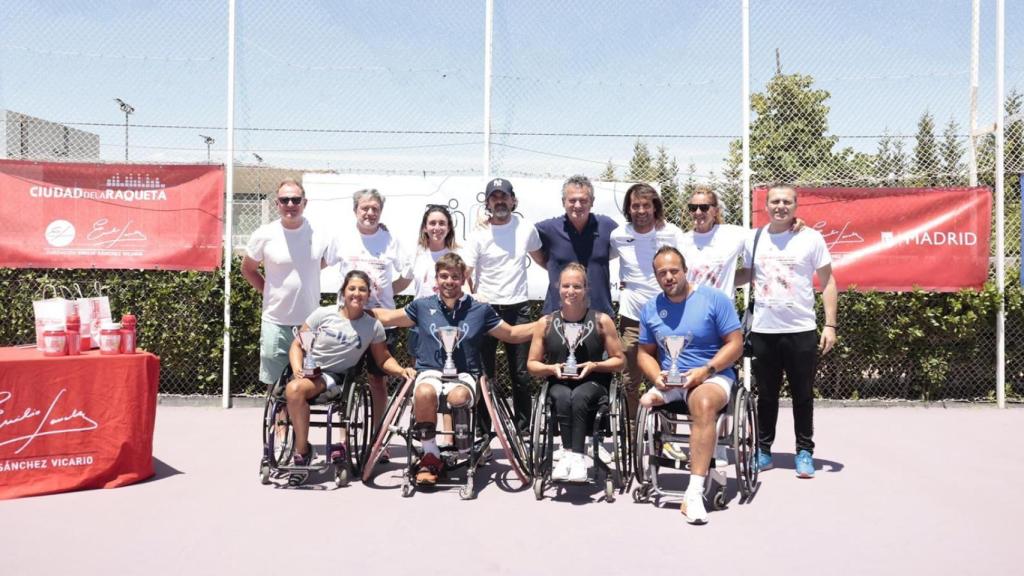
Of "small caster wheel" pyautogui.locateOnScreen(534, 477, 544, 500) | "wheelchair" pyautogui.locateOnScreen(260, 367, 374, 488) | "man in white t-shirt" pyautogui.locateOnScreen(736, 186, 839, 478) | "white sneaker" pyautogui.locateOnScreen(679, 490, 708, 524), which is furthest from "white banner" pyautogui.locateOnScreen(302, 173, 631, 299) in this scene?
"white sneaker" pyautogui.locateOnScreen(679, 490, 708, 524)

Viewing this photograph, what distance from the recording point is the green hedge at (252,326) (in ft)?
22.8

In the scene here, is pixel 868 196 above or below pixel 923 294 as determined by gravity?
above

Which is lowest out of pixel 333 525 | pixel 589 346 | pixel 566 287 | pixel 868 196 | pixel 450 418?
pixel 333 525

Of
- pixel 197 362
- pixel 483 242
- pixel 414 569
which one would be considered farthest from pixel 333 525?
pixel 197 362

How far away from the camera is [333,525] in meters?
3.67

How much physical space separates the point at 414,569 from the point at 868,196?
18.3ft

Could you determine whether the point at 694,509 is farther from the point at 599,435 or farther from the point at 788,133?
the point at 788,133

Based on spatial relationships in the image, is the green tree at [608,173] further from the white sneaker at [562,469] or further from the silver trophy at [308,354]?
the white sneaker at [562,469]

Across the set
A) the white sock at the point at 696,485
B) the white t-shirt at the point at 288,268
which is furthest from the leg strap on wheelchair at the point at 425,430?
the white sock at the point at 696,485

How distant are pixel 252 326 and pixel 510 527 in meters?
4.04

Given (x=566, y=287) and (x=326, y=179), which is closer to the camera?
(x=566, y=287)

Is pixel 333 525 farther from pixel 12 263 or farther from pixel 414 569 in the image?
pixel 12 263

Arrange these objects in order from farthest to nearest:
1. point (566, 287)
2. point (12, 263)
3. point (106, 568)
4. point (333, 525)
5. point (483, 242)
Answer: point (12, 263) < point (483, 242) < point (566, 287) < point (333, 525) < point (106, 568)

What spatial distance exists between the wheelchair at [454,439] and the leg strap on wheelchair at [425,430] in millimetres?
27
